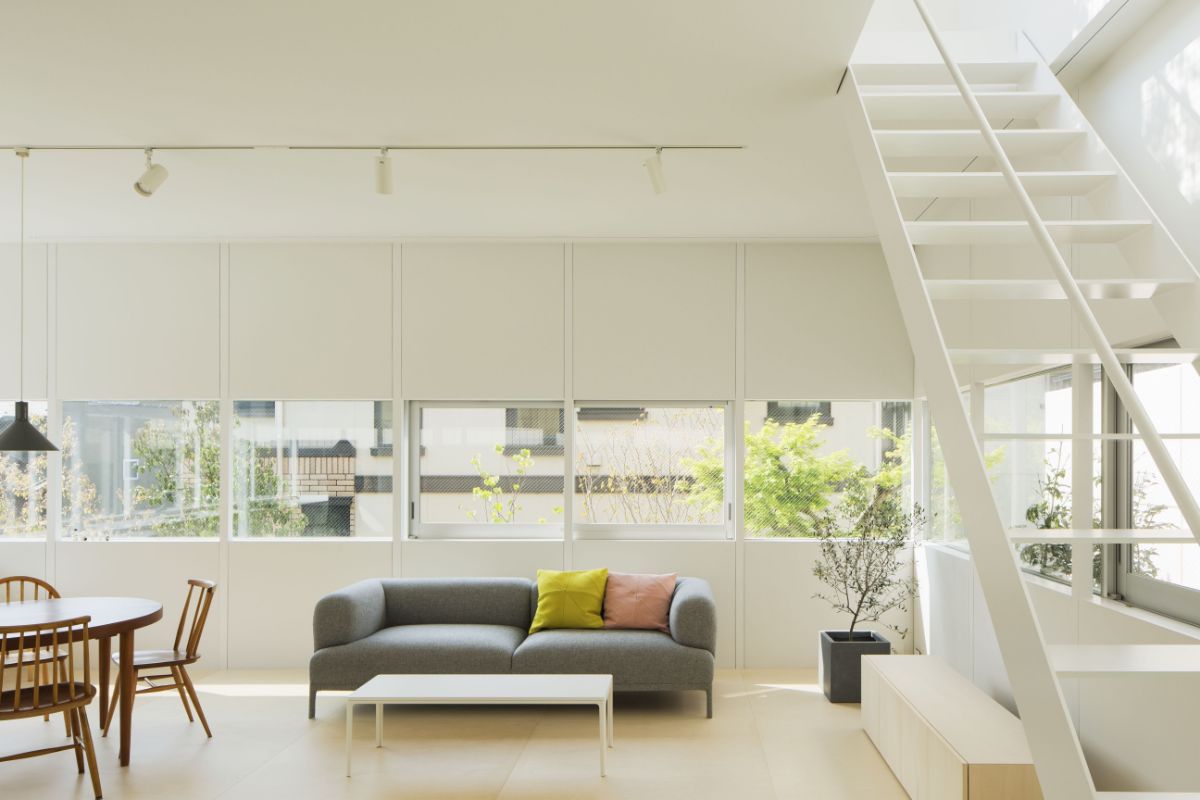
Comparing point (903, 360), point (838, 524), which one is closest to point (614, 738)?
point (838, 524)

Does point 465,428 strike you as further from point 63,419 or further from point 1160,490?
point 1160,490

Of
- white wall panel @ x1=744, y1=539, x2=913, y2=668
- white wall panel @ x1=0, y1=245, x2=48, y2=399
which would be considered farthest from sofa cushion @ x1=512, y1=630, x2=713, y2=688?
white wall panel @ x1=0, y1=245, x2=48, y2=399

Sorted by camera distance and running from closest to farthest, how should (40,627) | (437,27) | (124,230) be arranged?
(437,27) < (40,627) < (124,230)

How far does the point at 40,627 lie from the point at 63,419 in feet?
11.4

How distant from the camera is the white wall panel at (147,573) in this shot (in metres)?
6.91

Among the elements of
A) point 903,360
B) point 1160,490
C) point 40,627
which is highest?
point 903,360

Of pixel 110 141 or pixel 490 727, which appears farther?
pixel 490 727

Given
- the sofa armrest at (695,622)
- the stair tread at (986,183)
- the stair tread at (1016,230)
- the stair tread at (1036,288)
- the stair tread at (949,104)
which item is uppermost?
the stair tread at (949,104)

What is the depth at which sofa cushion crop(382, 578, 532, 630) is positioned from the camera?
252 inches

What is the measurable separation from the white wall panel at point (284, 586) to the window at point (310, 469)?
0.16 m

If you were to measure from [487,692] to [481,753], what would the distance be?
1.45ft

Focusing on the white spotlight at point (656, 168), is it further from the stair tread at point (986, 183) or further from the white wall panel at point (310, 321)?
the white wall panel at point (310, 321)

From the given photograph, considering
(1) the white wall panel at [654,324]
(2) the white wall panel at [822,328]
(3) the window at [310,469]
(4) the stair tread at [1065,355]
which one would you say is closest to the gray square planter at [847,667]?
(2) the white wall panel at [822,328]

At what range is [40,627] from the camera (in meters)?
4.07
